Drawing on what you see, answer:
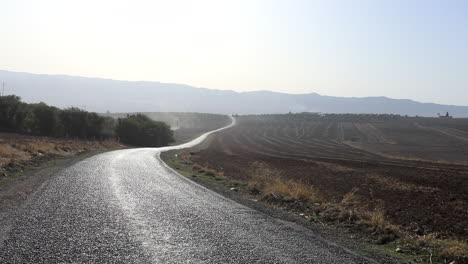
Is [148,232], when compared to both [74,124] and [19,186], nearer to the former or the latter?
[19,186]

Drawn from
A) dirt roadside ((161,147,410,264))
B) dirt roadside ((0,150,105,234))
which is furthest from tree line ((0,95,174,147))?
dirt roadside ((161,147,410,264))

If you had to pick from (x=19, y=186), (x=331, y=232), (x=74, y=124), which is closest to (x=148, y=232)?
(x=331, y=232)

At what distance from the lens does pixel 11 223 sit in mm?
10250

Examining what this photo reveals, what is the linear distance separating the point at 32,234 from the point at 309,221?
7841 mm

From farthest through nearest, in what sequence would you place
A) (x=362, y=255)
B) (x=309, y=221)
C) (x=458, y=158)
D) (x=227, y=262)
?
(x=458, y=158) < (x=309, y=221) < (x=362, y=255) < (x=227, y=262)

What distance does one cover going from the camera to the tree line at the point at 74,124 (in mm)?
65750

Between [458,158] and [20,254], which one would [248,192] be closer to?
[20,254]

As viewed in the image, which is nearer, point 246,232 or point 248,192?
point 246,232

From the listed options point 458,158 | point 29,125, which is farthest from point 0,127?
point 458,158

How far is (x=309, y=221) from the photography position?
1271cm

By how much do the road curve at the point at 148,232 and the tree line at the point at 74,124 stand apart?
55135 mm

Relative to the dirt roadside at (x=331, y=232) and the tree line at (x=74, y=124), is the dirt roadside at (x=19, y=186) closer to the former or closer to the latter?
the dirt roadside at (x=331, y=232)

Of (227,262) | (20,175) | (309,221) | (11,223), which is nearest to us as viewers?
(227,262)

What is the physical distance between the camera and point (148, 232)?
9.87 meters
